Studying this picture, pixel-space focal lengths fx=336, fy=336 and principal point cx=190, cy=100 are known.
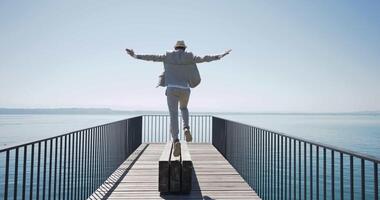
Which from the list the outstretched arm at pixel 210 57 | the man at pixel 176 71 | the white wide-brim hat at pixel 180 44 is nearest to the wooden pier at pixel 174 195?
the man at pixel 176 71

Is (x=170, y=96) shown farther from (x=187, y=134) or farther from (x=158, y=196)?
(x=158, y=196)

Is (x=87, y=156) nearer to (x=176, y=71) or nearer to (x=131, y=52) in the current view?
(x=131, y=52)

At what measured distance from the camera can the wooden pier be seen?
4.62 m

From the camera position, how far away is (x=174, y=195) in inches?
181

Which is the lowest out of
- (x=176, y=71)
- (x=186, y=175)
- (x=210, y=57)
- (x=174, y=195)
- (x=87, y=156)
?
(x=174, y=195)

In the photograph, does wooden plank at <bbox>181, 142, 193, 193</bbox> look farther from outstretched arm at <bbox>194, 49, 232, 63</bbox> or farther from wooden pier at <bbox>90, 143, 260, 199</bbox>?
outstretched arm at <bbox>194, 49, 232, 63</bbox>

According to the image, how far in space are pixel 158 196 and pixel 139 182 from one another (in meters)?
0.95

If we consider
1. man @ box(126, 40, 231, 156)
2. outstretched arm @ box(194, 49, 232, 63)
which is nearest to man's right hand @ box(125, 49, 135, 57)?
man @ box(126, 40, 231, 156)

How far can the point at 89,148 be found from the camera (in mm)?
4957

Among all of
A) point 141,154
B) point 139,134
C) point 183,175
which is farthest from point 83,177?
point 139,134

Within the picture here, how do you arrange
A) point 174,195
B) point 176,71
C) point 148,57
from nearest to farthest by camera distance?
point 174,195, point 148,57, point 176,71

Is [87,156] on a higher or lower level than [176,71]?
lower

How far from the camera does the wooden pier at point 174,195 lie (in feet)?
15.1

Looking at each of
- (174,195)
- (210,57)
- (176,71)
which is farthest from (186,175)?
(210,57)
